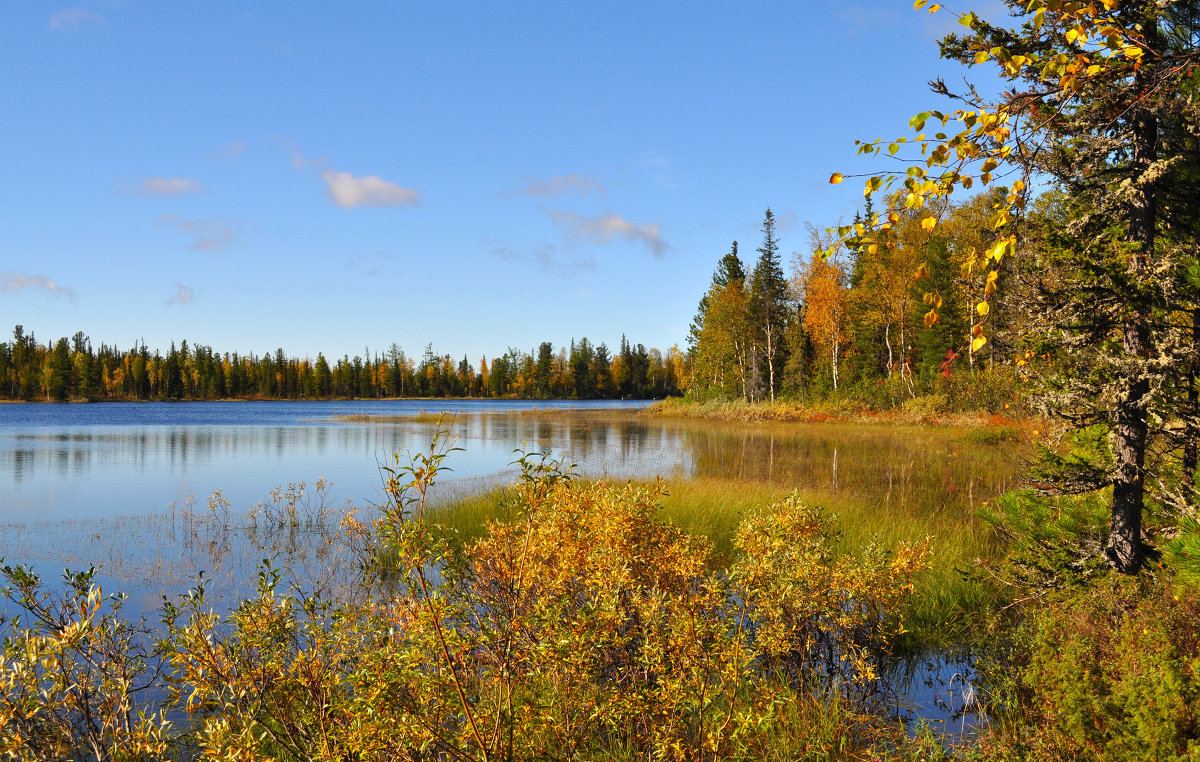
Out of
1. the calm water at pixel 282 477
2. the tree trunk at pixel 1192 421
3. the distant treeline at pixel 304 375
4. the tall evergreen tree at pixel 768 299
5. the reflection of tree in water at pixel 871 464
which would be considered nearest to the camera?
the tree trunk at pixel 1192 421

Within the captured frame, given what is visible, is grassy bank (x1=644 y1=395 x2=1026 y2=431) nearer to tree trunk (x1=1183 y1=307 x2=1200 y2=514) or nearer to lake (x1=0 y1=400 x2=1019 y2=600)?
lake (x1=0 y1=400 x2=1019 y2=600)

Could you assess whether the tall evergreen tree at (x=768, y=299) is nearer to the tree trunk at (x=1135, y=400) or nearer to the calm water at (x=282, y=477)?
the calm water at (x=282, y=477)

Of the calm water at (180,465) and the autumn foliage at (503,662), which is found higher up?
the autumn foliage at (503,662)

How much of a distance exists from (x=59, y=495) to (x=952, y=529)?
21365 mm

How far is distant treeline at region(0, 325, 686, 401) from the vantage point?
107688 mm

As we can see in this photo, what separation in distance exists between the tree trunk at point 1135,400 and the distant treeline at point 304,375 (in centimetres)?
9642

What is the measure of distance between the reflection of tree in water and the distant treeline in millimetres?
72656

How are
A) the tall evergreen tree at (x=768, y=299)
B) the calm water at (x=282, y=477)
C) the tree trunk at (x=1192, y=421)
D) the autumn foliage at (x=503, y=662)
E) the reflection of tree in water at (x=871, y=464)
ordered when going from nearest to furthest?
the autumn foliage at (x=503, y=662) → the tree trunk at (x=1192, y=421) → the calm water at (x=282, y=477) → the reflection of tree in water at (x=871, y=464) → the tall evergreen tree at (x=768, y=299)

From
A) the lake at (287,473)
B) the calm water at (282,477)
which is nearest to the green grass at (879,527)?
the lake at (287,473)

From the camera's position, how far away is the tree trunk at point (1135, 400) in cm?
572

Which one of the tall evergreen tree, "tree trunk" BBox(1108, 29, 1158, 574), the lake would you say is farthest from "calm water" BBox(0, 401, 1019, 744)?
the tall evergreen tree

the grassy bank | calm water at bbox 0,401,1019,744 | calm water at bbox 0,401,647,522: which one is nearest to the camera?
calm water at bbox 0,401,1019,744

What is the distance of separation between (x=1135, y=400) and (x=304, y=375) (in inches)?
5651

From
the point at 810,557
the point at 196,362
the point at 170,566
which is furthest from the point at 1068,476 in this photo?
the point at 196,362
